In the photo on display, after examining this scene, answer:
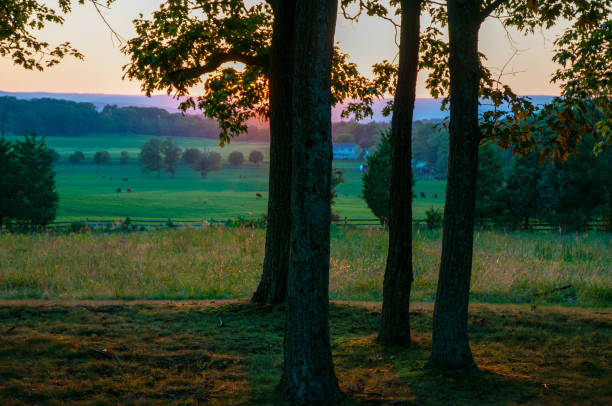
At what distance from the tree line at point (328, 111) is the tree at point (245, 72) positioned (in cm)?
3

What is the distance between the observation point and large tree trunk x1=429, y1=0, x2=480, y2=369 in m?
7.20

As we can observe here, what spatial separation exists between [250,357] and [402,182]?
12.5 ft

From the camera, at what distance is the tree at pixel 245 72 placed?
11.6 meters

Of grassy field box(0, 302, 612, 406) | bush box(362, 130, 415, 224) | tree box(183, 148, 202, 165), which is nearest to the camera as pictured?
grassy field box(0, 302, 612, 406)

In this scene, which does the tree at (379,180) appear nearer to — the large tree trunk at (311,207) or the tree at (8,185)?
the tree at (8,185)

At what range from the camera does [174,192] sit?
10394cm

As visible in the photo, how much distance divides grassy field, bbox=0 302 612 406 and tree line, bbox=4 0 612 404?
650 mm

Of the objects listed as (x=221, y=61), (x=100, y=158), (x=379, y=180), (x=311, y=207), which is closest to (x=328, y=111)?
(x=311, y=207)

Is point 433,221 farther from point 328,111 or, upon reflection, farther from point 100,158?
point 100,158

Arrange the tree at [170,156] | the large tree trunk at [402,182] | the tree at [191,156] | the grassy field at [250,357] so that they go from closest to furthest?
1. the grassy field at [250,357]
2. the large tree trunk at [402,182]
3. the tree at [170,156]
4. the tree at [191,156]

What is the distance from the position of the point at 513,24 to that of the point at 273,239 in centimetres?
725

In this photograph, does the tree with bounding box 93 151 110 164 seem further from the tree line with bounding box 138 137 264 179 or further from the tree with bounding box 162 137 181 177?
the tree with bounding box 162 137 181 177

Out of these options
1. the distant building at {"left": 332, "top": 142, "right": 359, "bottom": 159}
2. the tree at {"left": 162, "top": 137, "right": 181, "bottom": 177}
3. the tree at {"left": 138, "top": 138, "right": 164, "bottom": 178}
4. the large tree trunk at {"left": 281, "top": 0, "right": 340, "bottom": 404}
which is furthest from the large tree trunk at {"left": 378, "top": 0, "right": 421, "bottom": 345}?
the distant building at {"left": 332, "top": 142, "right": 359, "bottom": 159}

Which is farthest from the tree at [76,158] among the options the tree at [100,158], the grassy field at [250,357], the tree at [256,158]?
the grassy field at [250,357]
